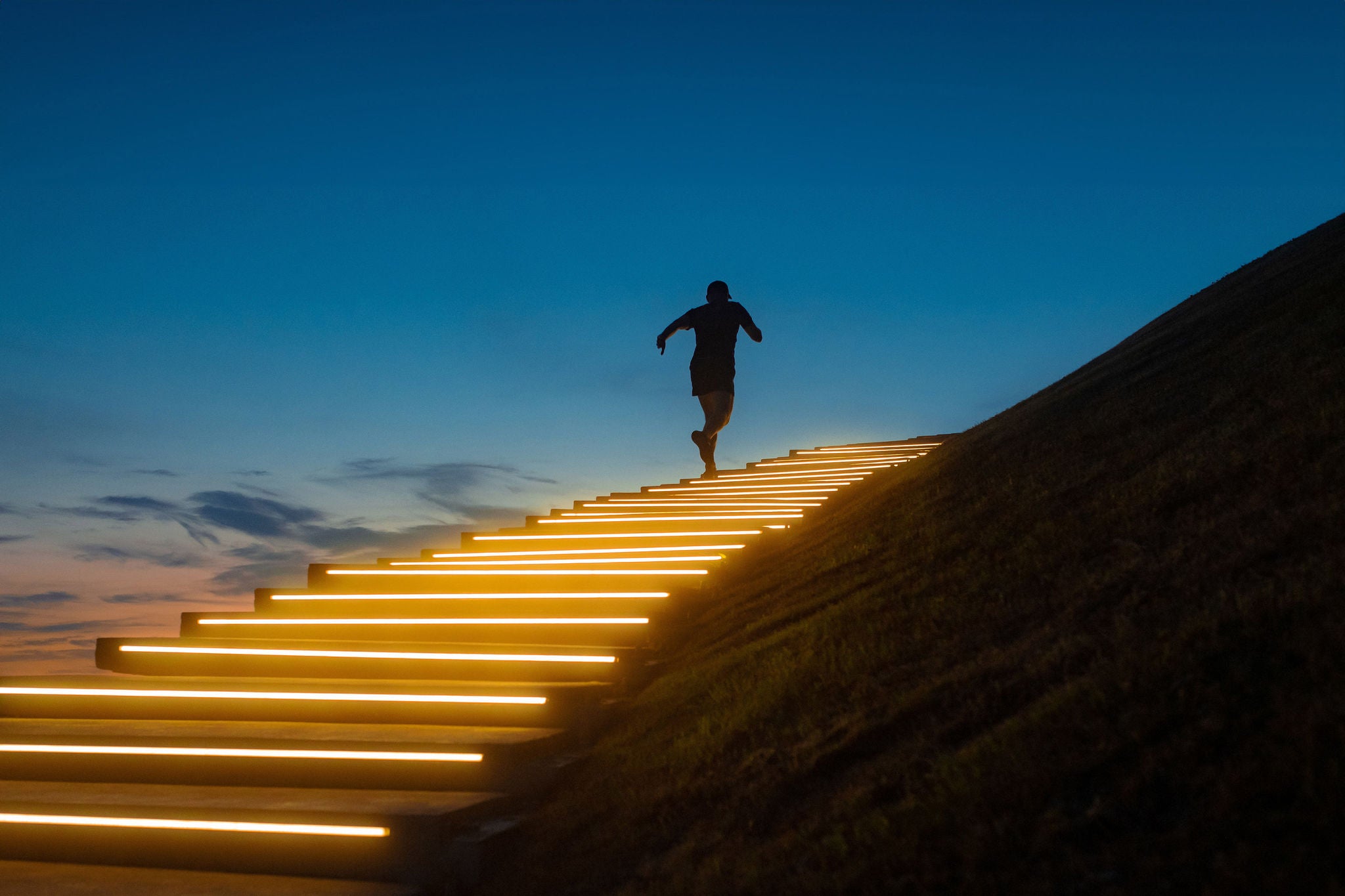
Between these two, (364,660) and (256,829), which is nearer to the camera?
(256,829)

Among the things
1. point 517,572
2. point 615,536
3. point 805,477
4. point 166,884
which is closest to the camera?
point 166,884

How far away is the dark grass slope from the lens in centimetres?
228

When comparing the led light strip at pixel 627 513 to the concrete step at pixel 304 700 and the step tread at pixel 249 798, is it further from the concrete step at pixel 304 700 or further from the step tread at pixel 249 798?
the step tread at pixel 249 798

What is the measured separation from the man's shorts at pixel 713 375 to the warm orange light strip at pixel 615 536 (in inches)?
127

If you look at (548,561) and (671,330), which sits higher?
(671,330)

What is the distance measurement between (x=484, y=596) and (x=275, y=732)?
6.35 feet

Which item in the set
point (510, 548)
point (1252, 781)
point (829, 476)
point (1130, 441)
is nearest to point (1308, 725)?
point (1252, 781)

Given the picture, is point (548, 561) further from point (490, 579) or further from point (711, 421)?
point (711, 421)

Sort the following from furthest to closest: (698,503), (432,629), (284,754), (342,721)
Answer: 1. (698,503)
2. (432,629)
3. (342,721)
4. (284,754)

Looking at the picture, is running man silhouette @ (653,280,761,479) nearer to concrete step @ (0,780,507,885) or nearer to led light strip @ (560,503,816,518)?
led light strip @ (560,503,816,518)

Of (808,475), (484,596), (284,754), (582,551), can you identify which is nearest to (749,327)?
(808,475)

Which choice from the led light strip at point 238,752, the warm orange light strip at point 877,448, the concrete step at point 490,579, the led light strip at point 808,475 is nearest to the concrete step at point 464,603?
the concrete step at point 490,579

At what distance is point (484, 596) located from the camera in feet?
21.0

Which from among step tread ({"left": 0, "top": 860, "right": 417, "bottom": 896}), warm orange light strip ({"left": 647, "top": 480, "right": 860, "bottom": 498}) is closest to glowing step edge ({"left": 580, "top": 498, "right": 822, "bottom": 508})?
warm orange light strip ({"left": 647, "top": 480, "right": 860, "bottom": 498})
